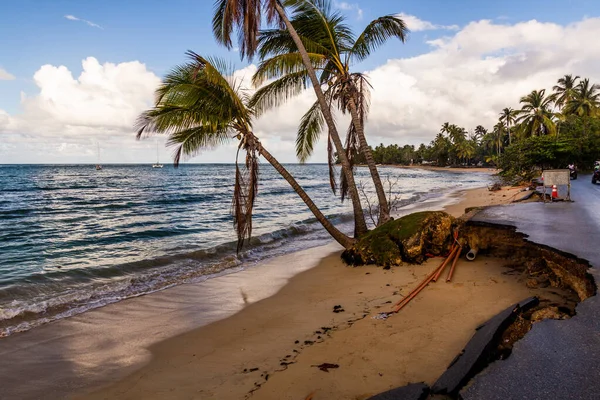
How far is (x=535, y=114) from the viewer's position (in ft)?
138

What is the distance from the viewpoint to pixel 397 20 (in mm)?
10625

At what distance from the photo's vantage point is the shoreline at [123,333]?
15.5ft

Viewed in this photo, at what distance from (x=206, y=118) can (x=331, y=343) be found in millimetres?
→ 6238

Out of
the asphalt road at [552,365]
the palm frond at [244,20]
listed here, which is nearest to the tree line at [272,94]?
the palm frond at [244,20]

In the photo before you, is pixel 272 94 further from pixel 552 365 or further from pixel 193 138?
pixel 552 365

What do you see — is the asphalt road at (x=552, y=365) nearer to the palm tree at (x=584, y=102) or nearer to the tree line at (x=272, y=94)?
the tree line at (x=272, y=94)

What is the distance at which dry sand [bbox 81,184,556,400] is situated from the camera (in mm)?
3846

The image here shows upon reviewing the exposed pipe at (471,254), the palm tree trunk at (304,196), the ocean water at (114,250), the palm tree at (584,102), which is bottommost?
the ocean water at (114,250)

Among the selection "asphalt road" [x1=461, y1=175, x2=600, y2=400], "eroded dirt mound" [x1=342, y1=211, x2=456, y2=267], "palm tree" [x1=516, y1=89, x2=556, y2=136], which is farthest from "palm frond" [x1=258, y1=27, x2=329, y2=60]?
"palm tree" [x1=516, y1=89, x2=556, y2=136]

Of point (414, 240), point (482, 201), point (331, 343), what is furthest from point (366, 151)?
point (482, 201)

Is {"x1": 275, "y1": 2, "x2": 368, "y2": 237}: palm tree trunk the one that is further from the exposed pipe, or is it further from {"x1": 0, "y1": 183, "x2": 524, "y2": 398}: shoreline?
the exposed pipe

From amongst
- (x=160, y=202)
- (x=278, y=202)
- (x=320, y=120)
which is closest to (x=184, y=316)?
(x=320, y=120)

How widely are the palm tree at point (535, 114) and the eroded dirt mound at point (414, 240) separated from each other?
41.2 meters

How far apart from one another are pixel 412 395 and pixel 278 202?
2545cm
